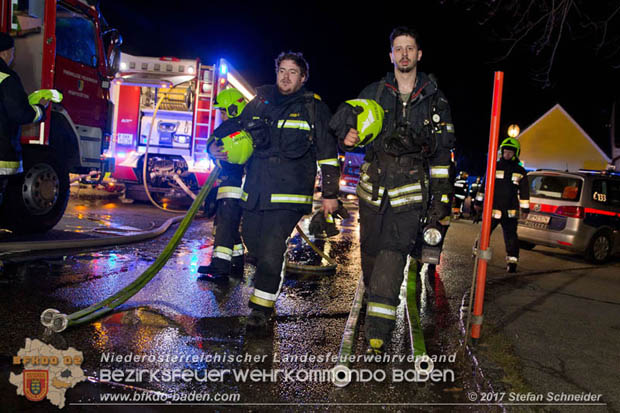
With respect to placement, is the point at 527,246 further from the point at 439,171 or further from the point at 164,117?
the point at 164,117

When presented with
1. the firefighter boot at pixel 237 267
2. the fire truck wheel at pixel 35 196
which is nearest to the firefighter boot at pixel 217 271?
the firefighter boot at pixel 237 267

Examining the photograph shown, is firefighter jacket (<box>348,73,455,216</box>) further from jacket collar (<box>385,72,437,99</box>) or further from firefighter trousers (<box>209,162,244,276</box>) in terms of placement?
firefighter trousers (<box>209,162,244,276</box>)

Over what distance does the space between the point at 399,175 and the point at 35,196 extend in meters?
4.94

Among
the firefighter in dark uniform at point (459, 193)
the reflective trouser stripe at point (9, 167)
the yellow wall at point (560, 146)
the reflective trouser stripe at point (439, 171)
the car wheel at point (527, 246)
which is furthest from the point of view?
the yellow wall at point (560, 146)

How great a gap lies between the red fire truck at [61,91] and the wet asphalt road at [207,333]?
0.57 metres

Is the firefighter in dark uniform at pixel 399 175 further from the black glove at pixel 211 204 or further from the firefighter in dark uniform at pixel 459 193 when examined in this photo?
the firefighter in dark uniform at pixel 459 193

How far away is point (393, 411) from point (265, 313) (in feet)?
4.41

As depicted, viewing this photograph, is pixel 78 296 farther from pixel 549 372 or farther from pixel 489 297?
pixel 489 297

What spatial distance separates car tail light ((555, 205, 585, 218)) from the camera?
9.02 meters

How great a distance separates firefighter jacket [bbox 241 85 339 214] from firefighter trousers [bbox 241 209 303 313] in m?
0.09

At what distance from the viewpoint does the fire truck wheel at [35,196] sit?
624 centimetres

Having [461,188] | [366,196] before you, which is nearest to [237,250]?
[366,196]

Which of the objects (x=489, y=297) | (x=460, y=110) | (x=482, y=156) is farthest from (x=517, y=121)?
(x=489, y=297)

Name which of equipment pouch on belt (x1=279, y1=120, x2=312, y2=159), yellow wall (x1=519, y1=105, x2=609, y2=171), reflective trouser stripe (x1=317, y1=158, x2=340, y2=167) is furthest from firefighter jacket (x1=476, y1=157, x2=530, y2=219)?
yellow wall (x1=519, y1=105, x2=609, y2=171)
